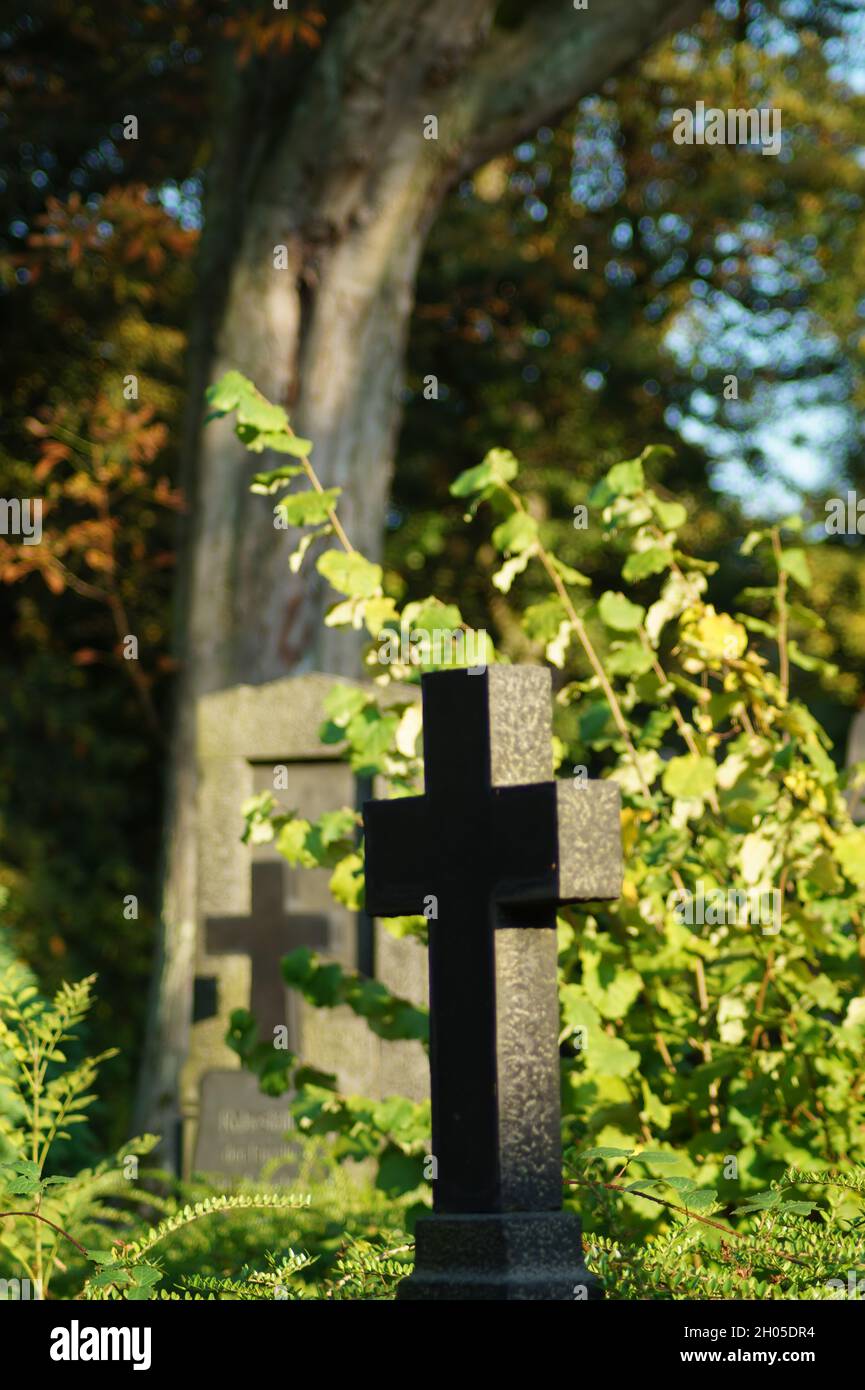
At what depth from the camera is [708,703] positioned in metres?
3.98

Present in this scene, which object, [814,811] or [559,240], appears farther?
[559,240]

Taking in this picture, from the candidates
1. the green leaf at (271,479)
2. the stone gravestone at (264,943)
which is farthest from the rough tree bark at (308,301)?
the green leaf at (271,479)

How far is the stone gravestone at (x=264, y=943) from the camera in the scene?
23.2 ft

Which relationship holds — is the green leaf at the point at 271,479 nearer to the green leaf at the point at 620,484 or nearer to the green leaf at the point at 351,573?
the green leaf at the point at 351,573

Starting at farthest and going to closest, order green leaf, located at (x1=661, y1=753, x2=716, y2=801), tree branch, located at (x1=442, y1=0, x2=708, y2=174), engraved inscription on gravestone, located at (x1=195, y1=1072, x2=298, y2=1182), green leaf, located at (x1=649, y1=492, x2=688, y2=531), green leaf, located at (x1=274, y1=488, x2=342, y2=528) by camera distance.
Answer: tree branch, located at (x1=442, y1=0, x2=708, y2=174), engraved inscription on gravestone, located at (x1=195, y1=1072, x2=298, y2=1182), green leaf, located at (x1=649, y1=492, x2=688, y2=531), green leaf, located at (x1=274, y1=488, x2=342, y2=528), green leaf, located at (x1=661, y1=753, x2=716, y2=801)

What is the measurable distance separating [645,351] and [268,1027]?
9204mm

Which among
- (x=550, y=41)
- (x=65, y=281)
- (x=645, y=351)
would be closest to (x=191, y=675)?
(x=550, y=41)

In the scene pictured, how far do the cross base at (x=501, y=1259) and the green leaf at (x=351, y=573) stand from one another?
1458 mm

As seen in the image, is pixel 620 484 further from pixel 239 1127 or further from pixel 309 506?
pixel 239 1127

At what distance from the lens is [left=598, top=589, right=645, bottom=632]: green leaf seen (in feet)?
12.6

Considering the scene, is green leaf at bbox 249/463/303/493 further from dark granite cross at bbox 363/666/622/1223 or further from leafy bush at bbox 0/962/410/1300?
leafy bush at bbox 0/962/410/1300

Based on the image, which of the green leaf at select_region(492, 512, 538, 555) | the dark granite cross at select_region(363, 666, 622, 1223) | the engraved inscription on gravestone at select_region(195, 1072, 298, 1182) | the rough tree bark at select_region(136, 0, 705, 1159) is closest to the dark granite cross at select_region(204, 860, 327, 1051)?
the engraved inscription on gravestone at select_region(195, 1072, 298, 1182)

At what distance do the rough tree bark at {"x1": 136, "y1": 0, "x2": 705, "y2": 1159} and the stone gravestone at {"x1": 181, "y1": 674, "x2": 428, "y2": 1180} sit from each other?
3.44 feet
